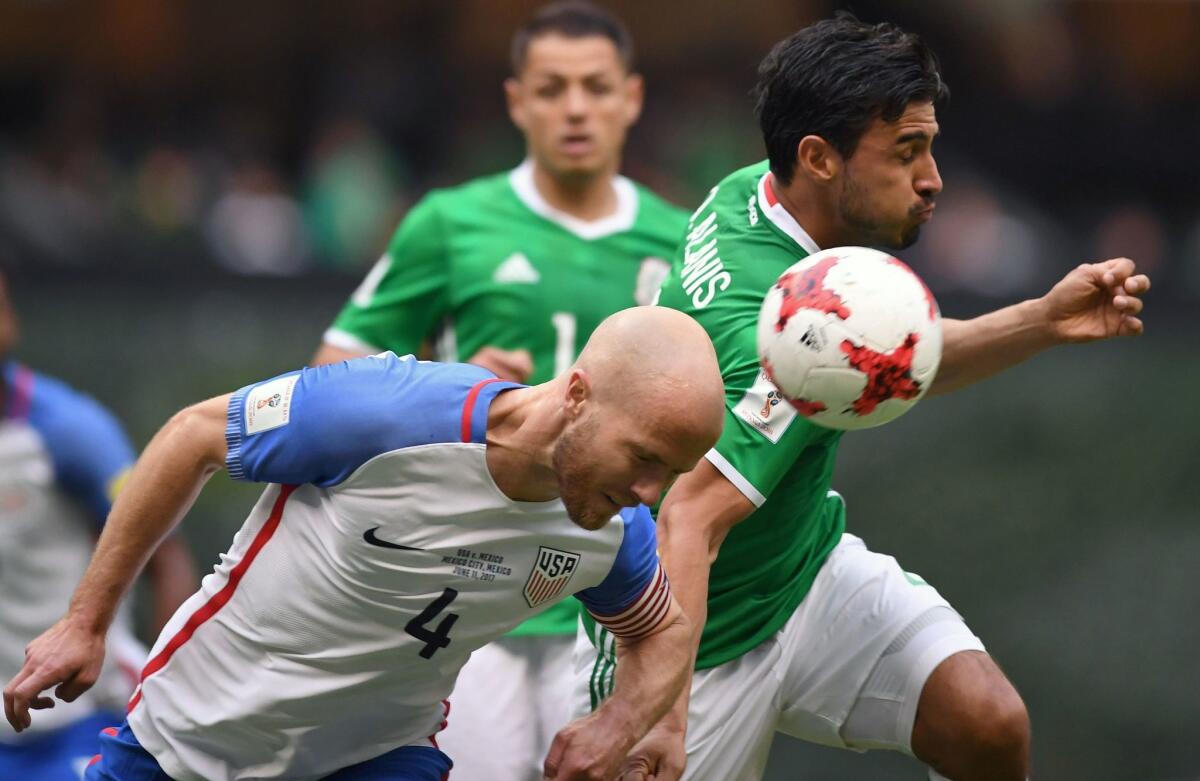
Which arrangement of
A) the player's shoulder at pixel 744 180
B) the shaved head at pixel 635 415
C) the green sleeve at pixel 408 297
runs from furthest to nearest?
1. the green sleeve at pixel 408 297
2. the player's shoulder at pixel 744 180
3. the shaved head at pixel 635 415

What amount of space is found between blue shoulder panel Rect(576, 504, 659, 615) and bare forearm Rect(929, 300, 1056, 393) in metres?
1.39

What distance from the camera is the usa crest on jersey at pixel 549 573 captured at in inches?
173

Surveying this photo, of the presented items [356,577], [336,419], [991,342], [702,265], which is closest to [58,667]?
[356,577]

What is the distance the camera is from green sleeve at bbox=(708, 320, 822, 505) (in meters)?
4.71

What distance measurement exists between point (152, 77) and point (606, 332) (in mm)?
10645

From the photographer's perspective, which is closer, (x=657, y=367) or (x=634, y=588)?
(x=657, y=367)

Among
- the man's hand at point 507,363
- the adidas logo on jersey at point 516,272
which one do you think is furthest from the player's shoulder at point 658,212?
the man's hand at point 507,363

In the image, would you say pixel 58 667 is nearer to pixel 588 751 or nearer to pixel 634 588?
pixel 588 751

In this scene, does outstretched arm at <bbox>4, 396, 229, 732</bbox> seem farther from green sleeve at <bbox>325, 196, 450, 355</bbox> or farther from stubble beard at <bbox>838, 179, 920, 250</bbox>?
green sleeve at <bbox>325, 196, 450, 355</bbox>

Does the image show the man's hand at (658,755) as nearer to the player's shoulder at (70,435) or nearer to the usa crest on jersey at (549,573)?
the usa crest on jersey at (549,573)

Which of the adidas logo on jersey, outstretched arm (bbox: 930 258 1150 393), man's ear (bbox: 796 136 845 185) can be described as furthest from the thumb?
the adidas logo on jersey

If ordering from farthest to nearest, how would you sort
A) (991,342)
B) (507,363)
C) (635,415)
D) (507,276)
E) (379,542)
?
(507,276), (507,363), (991,342), (379,542), (635,415)

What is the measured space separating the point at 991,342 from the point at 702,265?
3.06ft

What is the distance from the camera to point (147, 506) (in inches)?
169
